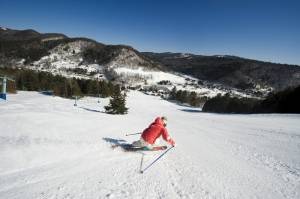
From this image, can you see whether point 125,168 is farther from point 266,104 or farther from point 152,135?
point 266,104

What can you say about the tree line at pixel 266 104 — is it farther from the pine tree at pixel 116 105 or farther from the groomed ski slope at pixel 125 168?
the groomed ski slope at pixel 125 168

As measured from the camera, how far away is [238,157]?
11.4 m

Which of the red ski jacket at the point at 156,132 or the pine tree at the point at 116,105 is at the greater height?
the red ski jacket at the point at 156,132

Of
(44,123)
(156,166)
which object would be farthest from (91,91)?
(156,166)

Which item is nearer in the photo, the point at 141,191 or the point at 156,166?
the point at 141,191

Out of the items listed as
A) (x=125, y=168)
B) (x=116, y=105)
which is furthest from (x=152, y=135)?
(x=116, y=105)

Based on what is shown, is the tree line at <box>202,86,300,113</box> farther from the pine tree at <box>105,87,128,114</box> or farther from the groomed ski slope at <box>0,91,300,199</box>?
the groomed ski slope at <box>0,91,300,199</box>

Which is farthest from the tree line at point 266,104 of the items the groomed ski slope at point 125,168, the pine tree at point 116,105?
the groomed ski slope at point 125,168

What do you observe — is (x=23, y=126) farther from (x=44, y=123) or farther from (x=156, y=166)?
(x=156, y=166)

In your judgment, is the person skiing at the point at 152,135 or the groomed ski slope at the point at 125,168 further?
the person skiing at the point at 152,135

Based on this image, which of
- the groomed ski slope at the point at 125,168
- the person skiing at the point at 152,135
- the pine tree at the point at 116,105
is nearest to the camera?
the groomed ski slope at the point at 125,168

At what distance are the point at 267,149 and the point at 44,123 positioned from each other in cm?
1133

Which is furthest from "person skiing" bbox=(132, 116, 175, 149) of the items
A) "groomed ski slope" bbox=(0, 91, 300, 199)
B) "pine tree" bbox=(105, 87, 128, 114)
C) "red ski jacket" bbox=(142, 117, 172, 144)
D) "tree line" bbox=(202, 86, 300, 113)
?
"tree line" bbox=(202, 86, 300, 113)

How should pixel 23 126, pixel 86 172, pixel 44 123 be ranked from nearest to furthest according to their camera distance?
pixel 86 172, pixel 23 126, pixel 44 123
